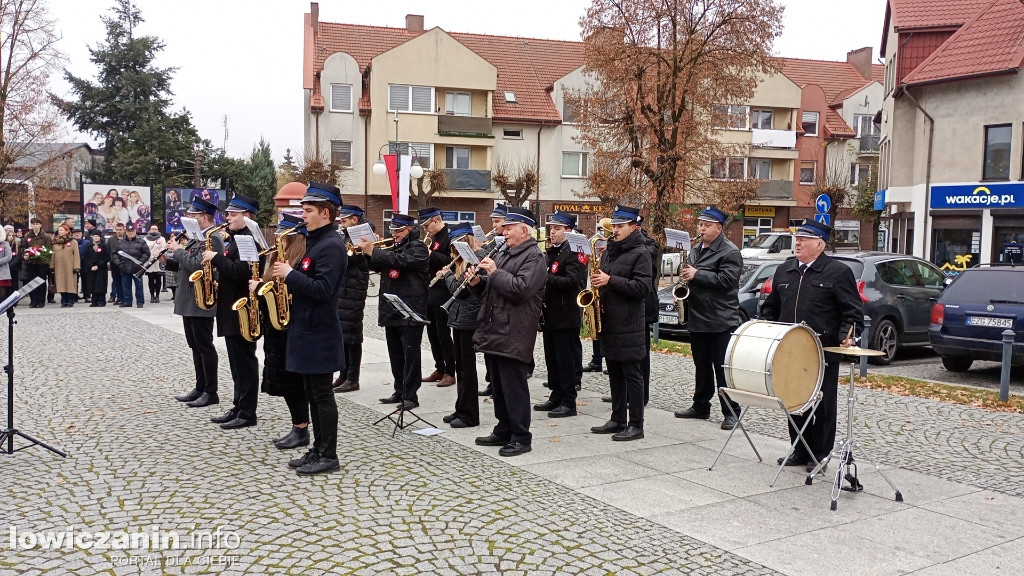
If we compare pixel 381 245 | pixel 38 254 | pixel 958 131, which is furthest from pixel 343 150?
pixel 381 245

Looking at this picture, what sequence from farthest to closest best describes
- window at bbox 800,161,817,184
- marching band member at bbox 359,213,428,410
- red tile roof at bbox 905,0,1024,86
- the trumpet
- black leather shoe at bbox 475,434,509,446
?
window at bbox 800,161,817,184 < red tile roof at bbox 905,0,1024,86 < the trumpet < marching band member at bbox 359,213,428,410 < black leather shoe at bbox 475,434,509,446

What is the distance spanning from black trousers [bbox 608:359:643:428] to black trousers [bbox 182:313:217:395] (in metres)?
4.10

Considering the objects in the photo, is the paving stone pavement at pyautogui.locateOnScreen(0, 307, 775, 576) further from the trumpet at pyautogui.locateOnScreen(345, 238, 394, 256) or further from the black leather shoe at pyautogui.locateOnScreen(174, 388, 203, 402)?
the trumpet at pyautogui.locateOnScreen(345, 238, 394, 256)

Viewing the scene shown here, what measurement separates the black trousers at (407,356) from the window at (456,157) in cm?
3552

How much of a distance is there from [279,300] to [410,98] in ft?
123

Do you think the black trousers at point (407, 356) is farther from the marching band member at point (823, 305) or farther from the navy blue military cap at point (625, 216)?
the marching band member at point (823, 305)

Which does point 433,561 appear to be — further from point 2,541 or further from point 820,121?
point 820,121

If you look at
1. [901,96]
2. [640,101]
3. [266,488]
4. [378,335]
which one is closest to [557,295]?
[266,488]

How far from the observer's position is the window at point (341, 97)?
4291cm

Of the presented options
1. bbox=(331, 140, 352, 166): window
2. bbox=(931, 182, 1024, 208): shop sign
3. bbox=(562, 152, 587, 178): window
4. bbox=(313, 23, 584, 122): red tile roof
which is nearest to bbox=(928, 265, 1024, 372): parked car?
bbox=(931, 182, 1024, 208): shop sign

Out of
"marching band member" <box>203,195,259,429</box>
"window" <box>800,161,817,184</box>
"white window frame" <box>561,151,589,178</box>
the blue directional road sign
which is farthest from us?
"window" <box>800,161,817,184</box>

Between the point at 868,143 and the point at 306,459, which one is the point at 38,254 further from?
the point at 868,143

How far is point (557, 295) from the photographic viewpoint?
28.5ft

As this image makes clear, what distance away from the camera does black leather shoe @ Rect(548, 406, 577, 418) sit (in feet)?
28.7
